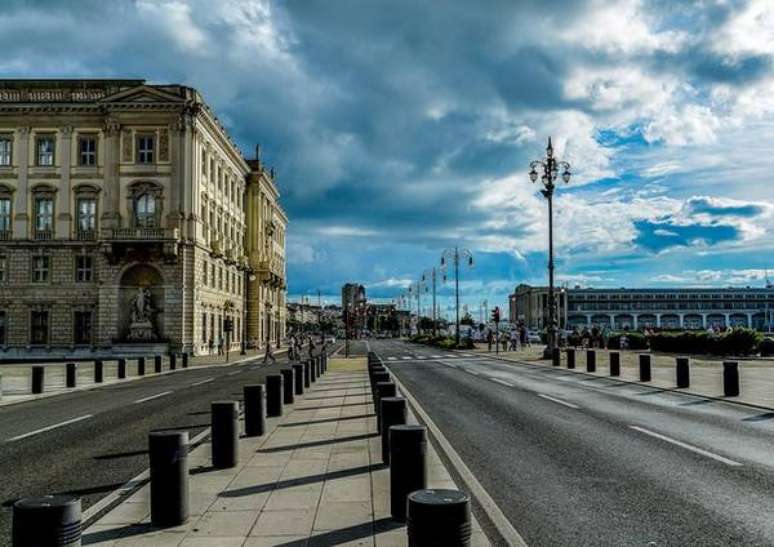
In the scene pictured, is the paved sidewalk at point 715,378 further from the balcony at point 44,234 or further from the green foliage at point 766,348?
the balcony at point 44,234

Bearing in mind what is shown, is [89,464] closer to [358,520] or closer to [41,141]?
[358,520]

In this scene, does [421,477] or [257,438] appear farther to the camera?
[257,438]

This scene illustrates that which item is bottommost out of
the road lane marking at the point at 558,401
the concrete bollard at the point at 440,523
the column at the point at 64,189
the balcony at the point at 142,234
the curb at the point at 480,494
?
the road lane marking at the point at 558,401

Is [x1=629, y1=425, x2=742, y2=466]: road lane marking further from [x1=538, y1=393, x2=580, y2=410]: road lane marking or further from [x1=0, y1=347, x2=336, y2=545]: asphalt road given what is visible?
[x1=0, y1=347, x2=336, y2=545]: asphalt road

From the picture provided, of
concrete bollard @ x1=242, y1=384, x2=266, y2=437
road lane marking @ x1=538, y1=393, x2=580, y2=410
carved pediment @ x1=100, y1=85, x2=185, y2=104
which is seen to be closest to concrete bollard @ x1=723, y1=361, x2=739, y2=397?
road lane marking @ x1=538, y1=393, x2=580, y2=410

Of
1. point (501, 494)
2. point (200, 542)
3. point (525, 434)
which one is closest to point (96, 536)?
point (200, 542)

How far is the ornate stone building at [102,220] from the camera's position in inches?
2079

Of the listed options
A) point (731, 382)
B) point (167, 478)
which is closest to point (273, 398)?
point (167, 478)

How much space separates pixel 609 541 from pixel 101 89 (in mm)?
58025

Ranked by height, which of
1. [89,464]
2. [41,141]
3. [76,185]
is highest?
[41,141]

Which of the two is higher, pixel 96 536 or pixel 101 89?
pixel 101 89

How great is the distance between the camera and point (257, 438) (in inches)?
458

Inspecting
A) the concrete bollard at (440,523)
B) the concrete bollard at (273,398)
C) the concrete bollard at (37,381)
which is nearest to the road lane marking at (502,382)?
the concrete bollard at (273,398)

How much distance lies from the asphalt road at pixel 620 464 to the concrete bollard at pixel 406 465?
102cm
